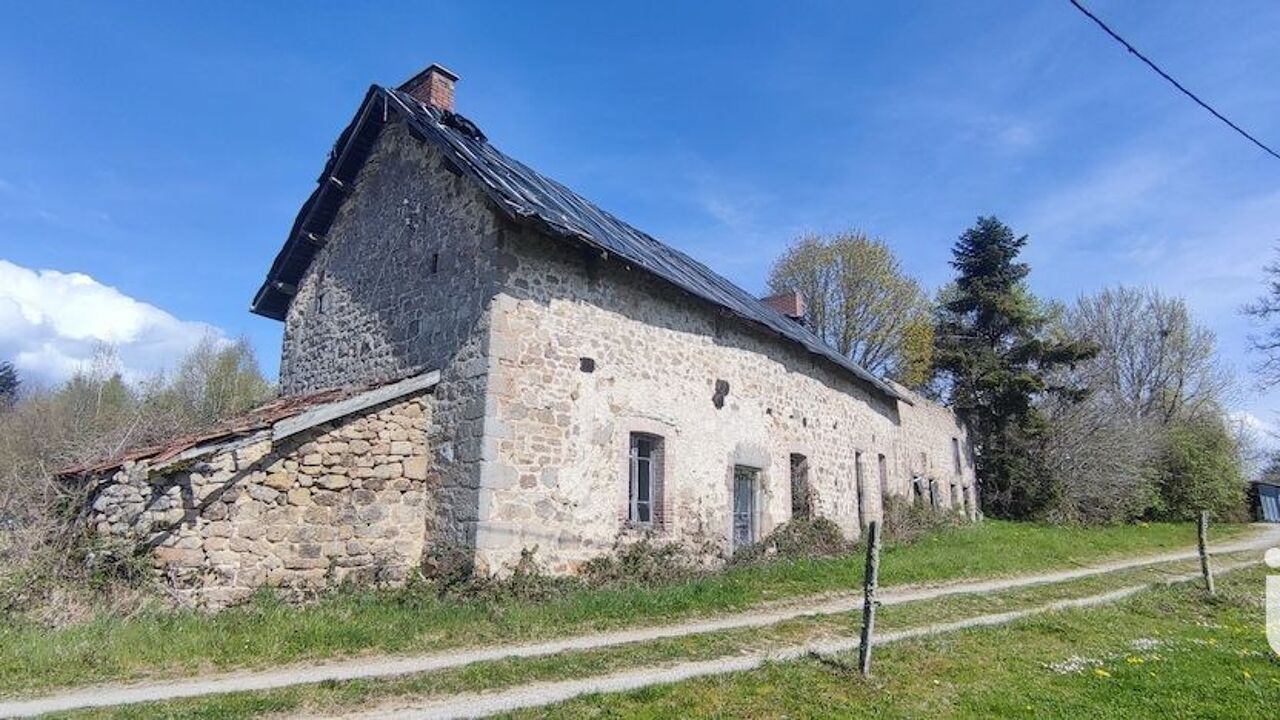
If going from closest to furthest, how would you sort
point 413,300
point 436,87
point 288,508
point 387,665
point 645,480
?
point 387,665 → point 288,508 → point 413,300 → point 645,480 → point 436,87

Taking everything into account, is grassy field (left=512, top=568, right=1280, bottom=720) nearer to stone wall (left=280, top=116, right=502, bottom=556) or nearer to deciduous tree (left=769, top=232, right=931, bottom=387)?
stone wall (left=280, top=116, right=502, bottom=556)

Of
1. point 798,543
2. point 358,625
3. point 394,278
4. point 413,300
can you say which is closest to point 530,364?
point 413,300

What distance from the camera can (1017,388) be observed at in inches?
946

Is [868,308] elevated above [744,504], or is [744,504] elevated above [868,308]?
[868,308]

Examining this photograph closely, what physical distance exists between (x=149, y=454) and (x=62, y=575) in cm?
137

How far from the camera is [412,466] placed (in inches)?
360

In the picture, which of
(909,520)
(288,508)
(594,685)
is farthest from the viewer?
(909,520)

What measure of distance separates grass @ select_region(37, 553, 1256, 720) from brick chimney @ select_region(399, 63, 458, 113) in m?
9.56

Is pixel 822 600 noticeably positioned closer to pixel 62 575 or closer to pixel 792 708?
pixel 792 708

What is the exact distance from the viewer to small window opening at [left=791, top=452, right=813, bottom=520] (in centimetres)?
1423

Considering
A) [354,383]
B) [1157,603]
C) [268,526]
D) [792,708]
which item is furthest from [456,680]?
[1157,603]

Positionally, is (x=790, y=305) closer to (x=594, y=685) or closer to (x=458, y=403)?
(x=458, y=403)

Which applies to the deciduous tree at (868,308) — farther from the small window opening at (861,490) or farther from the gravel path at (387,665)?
the gravel path at (387,665)

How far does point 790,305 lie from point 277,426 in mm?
16507
